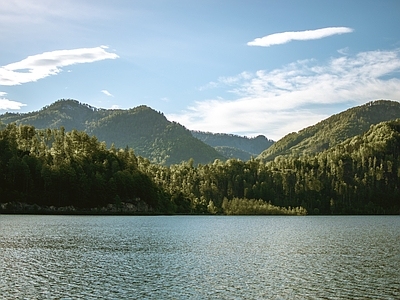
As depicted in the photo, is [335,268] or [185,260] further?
[185,260]

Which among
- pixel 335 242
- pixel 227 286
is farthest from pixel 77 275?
pixel 335 242

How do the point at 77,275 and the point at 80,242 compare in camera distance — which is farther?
the point at 80,242

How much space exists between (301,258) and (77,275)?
105 feet

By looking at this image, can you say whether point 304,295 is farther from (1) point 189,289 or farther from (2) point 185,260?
(2) point 185,260

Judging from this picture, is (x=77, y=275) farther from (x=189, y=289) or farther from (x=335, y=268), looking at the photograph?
(x=335, y=268)

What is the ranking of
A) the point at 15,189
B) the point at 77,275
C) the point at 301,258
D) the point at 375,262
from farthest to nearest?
the point at 15,189
the point at 301,258
the point at 375,262
the point at 77,275

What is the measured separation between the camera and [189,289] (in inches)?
1812

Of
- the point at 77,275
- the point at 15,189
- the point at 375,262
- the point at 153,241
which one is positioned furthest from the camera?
the point at 15,189

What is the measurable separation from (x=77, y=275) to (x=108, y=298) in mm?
12407

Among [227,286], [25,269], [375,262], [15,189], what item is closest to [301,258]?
[375,262]

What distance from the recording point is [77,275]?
5281 centimetres

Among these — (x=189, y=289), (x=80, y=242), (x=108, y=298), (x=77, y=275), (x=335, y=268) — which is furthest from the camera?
(x=80, y=242)

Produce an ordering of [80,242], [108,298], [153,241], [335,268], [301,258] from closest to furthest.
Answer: [108,298] < [335,268] < [301,258] < [80,242] < [153,241]

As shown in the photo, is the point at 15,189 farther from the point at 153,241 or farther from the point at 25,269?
the point at 25,269
